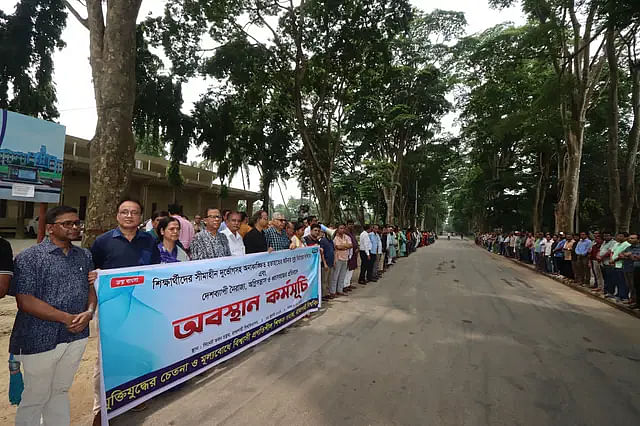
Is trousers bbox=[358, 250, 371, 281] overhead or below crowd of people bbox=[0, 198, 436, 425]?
below

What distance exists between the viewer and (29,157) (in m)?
4.34

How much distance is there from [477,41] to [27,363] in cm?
2492

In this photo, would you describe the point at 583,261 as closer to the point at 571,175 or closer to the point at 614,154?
the point at 614,154

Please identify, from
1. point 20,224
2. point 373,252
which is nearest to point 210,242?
point 373,252

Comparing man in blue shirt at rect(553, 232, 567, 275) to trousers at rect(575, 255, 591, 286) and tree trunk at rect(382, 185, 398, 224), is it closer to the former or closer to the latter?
trousers at rect(575, 255, 591, 286)

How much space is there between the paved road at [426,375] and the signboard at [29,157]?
10.5 feet

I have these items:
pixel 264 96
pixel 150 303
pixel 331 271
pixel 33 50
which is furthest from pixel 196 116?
pixel 150 303

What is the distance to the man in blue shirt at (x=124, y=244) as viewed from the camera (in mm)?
3037

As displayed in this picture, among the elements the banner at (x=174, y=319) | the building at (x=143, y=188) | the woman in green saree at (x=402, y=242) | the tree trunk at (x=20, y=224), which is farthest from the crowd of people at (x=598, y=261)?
the tree trunk at (x=20, y=224)

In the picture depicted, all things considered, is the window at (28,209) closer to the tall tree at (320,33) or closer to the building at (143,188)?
the building at (143,188)

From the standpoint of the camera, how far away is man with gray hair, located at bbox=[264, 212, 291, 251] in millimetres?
6297

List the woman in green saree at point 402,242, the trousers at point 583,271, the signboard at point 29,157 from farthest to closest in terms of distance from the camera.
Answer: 1. the woman in green saree at point 402,242
2. the trousers at point 583,271
3. the signboard at point 29,157

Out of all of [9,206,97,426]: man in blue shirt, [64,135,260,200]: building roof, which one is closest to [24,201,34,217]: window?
[64,135,260,200]: building roof

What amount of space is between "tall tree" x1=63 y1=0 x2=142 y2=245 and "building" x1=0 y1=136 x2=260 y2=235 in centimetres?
922
